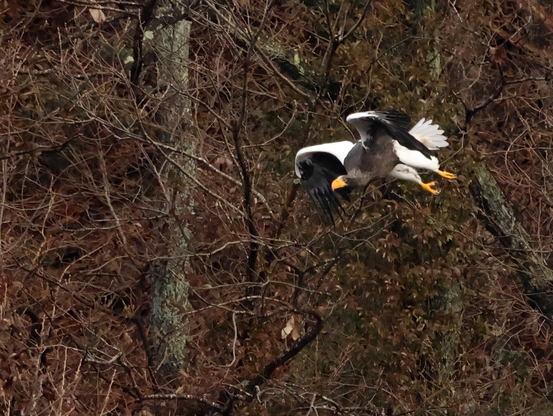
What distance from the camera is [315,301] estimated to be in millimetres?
9703

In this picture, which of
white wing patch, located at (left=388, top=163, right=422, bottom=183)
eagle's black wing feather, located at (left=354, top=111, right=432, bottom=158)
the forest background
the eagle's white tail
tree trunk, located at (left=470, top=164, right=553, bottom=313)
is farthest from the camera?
tree trunk, located at (left=470, top=164, right=553, bottom=313)

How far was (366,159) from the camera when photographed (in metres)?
8.13

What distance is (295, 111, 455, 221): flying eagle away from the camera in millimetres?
7953

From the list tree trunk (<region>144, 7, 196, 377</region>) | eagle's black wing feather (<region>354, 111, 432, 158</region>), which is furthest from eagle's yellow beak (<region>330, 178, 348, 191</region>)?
tree trunk (<region>144, 7, 196, 377</region>)

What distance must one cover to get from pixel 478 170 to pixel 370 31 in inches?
64.3

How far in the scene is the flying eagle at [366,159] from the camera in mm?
7953

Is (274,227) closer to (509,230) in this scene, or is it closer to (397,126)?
(397,126)

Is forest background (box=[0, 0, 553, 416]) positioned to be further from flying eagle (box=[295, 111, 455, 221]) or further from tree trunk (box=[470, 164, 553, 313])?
flying eagle (box=[295, 111, 455, 221])

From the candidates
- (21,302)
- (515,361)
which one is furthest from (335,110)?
(515,361)

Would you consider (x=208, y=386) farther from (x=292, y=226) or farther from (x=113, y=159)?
(x=113, y=159)

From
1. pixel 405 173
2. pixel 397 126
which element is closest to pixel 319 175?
pixel 405 173

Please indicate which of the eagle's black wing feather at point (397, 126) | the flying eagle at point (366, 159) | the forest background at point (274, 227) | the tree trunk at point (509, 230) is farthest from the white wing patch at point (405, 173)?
the tree trunk at point (509, 230)

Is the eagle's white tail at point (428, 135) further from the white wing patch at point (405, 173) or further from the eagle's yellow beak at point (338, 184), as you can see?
the eagle's yellow beak at point (338, 184)

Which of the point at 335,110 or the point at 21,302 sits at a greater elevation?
the point at 335,110
